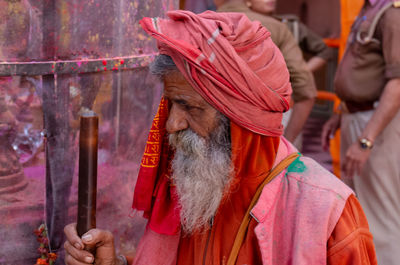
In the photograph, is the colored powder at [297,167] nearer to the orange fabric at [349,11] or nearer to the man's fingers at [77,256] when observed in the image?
the man's fingers at [77,256]

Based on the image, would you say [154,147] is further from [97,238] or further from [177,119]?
[97,238]

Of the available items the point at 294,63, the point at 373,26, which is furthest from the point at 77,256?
the point at 373,26

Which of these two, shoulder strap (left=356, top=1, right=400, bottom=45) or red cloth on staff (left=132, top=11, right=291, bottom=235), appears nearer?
red cloth on staff (left=132, top=11, right=291, bottom=235)

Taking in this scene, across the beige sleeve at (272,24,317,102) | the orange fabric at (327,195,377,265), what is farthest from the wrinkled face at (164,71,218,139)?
the beige sleeve at (272,24,317,102)

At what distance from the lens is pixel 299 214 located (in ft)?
5.86

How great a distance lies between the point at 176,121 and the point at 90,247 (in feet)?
1.82

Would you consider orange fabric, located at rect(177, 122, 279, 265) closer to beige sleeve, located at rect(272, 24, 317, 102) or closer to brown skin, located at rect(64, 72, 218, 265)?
brown skin, located at rect(64, 72, 218, 265)

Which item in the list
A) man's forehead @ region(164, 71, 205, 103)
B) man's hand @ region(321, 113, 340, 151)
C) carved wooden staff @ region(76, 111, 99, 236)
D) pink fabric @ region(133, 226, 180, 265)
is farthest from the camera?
man's hand @ region(321, 113, 340, 151)

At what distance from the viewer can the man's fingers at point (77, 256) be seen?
1818 mm

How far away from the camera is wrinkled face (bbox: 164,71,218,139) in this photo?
5.98 feet

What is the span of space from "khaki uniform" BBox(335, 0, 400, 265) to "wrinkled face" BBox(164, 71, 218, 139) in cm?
208

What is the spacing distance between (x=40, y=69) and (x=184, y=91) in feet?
1.92

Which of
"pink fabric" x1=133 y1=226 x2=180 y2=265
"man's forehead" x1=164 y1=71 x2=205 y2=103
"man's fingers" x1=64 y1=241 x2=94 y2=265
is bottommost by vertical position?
"pink fabric" x1=133 y1=226 x2=180 y2=265

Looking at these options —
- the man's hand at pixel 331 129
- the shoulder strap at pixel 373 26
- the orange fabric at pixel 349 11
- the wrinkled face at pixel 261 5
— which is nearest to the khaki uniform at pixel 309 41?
the orange fabric at pixel 349 11
